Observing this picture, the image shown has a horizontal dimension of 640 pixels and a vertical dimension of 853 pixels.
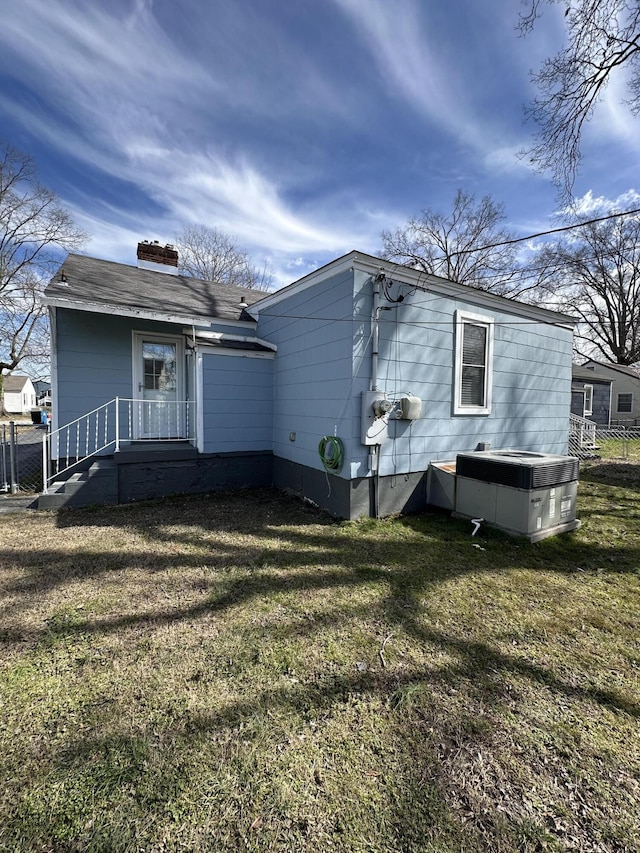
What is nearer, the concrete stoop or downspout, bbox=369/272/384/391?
downspout, bbox=369/272/384/391

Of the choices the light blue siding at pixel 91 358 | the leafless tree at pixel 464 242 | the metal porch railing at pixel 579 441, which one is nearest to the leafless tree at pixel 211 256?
the leafless tree at pixel 464 242

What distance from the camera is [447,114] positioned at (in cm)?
682

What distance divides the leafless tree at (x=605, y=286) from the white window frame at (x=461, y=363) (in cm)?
1892

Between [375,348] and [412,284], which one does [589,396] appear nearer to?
[412,284]

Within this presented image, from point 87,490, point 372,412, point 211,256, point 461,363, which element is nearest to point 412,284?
point 461,363

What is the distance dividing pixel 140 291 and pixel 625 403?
2949 centimetres

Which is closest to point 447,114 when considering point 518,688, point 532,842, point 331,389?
point 331,389

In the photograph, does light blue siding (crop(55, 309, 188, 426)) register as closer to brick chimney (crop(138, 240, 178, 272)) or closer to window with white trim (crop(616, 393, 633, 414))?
brick chimney (crop(138, 240, 178, 272))

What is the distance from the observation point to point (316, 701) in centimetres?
197

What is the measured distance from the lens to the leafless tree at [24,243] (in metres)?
18.1

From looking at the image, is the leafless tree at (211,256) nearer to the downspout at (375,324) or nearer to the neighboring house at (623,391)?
the downspout at (375,324)

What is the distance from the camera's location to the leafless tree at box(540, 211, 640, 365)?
2191 cm

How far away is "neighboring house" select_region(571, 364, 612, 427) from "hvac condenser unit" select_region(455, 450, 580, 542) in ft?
36.9

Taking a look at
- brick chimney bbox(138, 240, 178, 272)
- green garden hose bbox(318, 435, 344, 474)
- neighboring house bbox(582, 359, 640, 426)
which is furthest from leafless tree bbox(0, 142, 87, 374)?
neighboring house bbox(582, 359, 640, 426)
